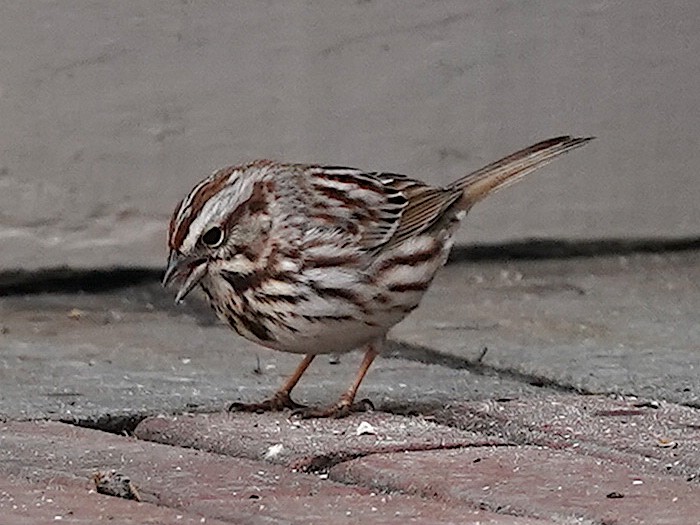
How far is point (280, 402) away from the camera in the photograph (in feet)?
15.2

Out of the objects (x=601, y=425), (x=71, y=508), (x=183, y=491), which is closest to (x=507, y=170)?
(x=601, y=425)

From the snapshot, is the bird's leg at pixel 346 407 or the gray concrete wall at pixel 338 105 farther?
the gray concrete wall at pixel 338 105

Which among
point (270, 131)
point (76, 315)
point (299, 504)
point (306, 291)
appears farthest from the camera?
point (270, 131)

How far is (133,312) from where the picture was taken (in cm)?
622

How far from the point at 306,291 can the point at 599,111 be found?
2.61 m

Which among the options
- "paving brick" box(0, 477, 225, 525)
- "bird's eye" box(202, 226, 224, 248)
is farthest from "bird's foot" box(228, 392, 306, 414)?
"paving brick" box(0, 477, 225, 525)

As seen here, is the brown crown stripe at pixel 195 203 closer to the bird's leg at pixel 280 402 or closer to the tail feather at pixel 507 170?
the bird's leg at pixel 280 402

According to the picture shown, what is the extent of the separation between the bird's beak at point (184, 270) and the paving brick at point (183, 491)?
0.65 meters

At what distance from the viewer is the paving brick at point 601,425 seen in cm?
405

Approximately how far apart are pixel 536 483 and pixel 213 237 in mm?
1366

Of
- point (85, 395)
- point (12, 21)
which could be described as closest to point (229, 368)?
point (85, 395)

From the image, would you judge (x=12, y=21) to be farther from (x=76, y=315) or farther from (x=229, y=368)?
(x=229, y=368)

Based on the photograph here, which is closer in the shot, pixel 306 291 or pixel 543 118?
pixel 306 291

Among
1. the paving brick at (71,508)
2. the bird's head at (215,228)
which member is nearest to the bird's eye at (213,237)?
the bird's head at (215,228)
